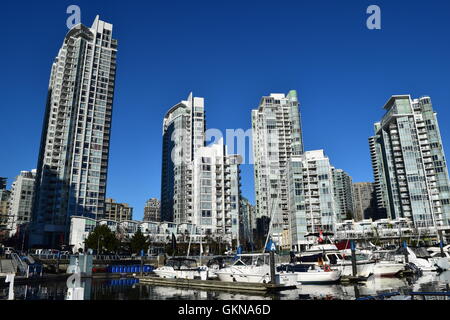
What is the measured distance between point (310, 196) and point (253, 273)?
293 feet

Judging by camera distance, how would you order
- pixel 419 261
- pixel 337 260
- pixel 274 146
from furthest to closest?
pixel 274 146, pixel 419 261, pixel 337 260

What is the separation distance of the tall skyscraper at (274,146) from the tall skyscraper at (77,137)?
234ft

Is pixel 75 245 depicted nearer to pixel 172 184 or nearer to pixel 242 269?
pixel 172 184

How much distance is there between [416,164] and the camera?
128750 mm

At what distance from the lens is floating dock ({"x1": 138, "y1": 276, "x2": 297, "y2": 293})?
34688 millimetres

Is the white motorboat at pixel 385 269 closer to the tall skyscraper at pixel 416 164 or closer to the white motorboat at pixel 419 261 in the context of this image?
the white motorboat at pixel 419 261

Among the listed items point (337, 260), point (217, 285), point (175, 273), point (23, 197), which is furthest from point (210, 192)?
point (23, 197)

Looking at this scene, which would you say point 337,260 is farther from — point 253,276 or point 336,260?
point 253,276

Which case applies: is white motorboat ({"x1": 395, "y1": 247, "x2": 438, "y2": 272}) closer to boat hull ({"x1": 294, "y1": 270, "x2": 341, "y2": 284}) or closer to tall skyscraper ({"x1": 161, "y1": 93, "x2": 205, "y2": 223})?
boat hull ({"x1": 294, "y1": 270, "x2": 341, "y2": 284})

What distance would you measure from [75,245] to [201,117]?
3388 inches

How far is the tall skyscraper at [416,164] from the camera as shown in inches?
4798

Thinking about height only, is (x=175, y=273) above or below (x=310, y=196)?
below

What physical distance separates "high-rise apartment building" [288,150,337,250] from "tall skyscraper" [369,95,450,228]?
92.7ft

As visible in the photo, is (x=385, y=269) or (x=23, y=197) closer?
(x=385, y=269)
